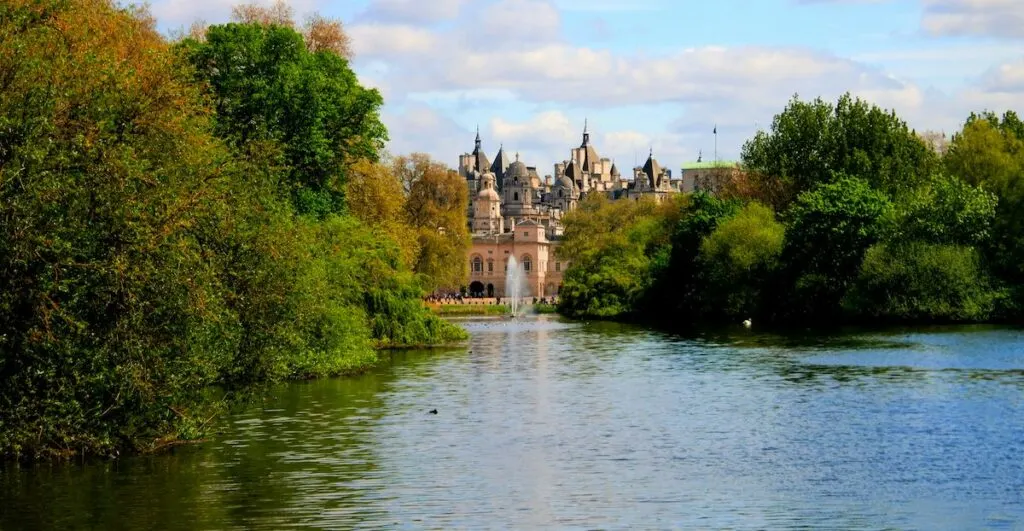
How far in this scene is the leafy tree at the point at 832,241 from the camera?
6981 cm

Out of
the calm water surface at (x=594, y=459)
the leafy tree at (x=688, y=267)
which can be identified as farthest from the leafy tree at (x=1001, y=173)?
the calm water surface at (x=594, y=459)

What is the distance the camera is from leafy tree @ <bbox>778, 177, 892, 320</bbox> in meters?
69.8

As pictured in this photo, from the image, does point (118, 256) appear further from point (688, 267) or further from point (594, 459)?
point (688, 267)

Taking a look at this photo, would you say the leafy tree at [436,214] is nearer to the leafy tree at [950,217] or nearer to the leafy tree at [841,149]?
the leafy tree at [841,149]

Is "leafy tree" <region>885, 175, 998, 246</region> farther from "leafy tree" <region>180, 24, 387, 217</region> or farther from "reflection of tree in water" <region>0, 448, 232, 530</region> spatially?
"reflection of tree in water" <region>0, 448, 232, 530</region>

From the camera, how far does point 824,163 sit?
85000 mm

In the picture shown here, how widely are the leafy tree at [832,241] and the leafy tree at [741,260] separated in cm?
361

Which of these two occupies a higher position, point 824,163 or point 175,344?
point 824,163

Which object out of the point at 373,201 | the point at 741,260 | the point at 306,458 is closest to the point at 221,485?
the point at 306,458

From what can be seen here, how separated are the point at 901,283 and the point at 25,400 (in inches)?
1929

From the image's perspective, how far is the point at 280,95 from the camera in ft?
156

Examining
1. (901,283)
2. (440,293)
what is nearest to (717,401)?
(901,283)

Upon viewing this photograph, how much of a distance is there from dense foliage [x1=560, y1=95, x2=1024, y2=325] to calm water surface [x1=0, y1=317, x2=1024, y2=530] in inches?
838

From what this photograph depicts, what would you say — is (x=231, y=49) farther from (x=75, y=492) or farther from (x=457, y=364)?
(x=75, y=492)
